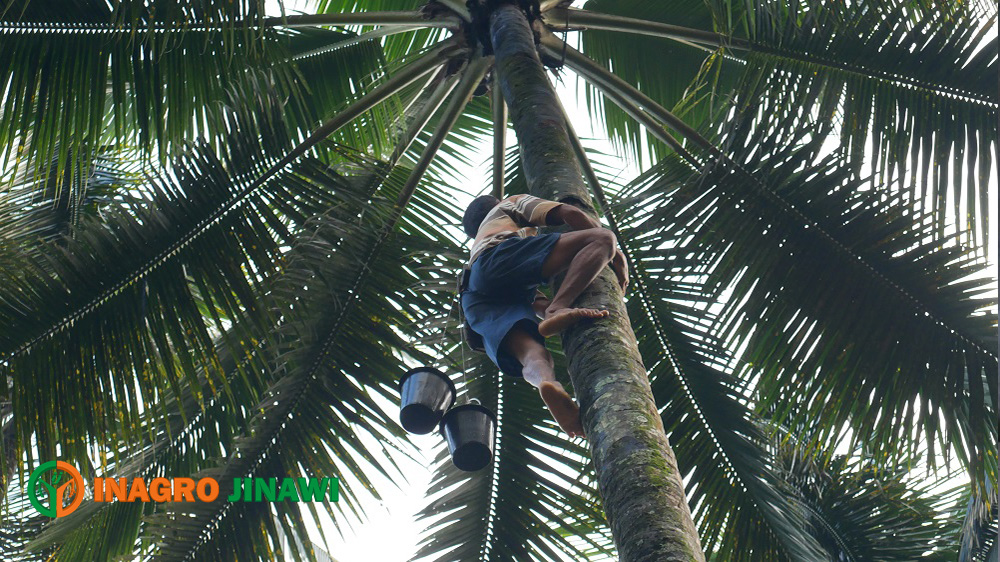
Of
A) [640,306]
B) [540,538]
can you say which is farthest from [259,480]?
[640,306]

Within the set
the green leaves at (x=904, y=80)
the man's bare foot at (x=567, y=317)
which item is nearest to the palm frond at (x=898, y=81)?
the green leaves at (x=904, y=80)

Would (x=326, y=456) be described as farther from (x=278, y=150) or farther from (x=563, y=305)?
(x=563, y=305)

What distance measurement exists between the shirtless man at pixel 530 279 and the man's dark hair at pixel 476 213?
1.26 ft

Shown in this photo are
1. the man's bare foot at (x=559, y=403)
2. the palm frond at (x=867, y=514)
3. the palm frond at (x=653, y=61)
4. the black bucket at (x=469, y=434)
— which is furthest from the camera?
the palm frond at (x=653, y=61)

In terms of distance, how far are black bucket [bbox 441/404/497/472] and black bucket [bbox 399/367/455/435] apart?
0.19 feet

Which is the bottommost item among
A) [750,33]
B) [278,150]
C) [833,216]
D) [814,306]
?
[814,306]

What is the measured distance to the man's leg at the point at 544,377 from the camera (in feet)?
10.6

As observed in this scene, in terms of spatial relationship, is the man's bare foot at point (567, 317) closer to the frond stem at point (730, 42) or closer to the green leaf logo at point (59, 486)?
the frond stem at point (730, 42)

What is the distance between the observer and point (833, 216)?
16.8 ft

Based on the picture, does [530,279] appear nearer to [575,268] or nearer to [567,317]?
[575,268]

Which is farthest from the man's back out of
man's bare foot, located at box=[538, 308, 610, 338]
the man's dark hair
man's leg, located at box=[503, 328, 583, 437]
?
man's bare foot, located at box=[538, 308, 610, 338]

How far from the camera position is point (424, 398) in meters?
4.36

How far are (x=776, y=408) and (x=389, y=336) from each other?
2.13m

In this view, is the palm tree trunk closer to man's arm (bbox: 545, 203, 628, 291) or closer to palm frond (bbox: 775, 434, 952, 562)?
man's arm (bbox: 545, 203, 628, 291)
